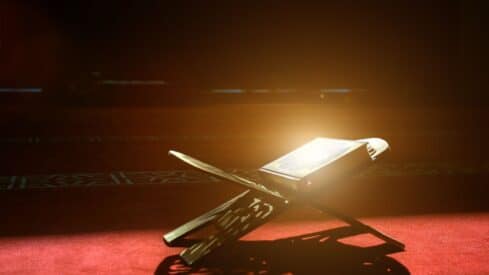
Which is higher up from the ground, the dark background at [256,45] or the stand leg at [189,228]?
the dark background at [256,45]

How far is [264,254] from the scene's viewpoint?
7.14 ft

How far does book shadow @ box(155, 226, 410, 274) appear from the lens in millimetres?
2016

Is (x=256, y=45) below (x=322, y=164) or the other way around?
the other way around

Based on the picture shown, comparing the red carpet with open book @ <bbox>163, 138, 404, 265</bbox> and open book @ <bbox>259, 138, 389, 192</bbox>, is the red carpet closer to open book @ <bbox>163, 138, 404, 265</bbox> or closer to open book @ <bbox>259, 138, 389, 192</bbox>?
open book @ <bbox>163, 138, 404, 265</bbox>

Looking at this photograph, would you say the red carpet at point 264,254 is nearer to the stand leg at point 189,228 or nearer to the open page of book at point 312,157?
the stand leg at point 189,228

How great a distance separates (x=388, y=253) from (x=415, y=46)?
6.13m

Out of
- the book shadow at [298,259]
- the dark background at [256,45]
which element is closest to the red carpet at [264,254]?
the book shadow at [298,259]

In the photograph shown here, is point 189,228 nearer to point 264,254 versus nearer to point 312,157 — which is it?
point 264,254

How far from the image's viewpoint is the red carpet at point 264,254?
6.66 feet

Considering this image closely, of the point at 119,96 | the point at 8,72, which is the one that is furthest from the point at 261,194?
the point at 8,72

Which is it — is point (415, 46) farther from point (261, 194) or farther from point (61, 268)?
point (61, 268)

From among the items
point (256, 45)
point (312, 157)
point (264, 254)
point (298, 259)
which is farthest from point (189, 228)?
point (256, 45)

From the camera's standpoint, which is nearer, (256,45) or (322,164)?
(322,164)

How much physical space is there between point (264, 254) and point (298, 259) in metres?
0.13
